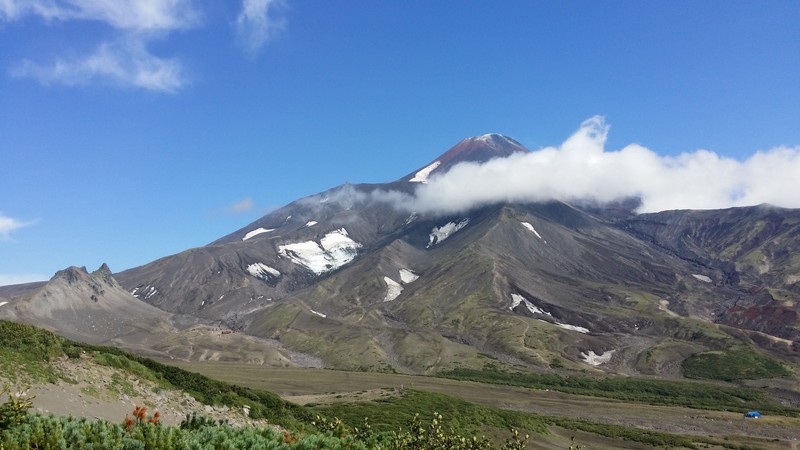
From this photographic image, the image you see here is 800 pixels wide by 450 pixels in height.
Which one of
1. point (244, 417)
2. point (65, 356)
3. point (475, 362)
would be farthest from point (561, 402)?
point (65, 356)

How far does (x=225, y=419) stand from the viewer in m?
34.0

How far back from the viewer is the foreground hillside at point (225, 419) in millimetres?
15602

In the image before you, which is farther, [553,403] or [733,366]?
A: [733,366]

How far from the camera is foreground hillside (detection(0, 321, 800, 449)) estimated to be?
1560 cm

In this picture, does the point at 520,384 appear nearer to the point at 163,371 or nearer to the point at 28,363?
the point at 163,371

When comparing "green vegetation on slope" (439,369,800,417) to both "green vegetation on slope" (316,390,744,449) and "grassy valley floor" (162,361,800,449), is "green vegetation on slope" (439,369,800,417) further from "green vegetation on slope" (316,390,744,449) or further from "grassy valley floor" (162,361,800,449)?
"green vegetation on slope" (316,390,744,449)

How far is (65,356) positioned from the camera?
107 ft

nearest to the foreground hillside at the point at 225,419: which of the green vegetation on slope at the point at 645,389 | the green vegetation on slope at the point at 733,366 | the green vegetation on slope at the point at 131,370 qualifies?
the green vegetation on slope at the point at 131,370

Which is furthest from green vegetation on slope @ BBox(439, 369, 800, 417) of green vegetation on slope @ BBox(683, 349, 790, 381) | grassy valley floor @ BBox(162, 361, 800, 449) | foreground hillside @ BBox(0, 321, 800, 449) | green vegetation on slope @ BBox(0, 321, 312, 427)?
green vegetation on slope @ BBox(0, 321, 312, 427)

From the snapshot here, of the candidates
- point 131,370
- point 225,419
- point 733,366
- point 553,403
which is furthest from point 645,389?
point 131,370

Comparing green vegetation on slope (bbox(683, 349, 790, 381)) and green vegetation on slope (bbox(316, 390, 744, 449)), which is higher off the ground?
green vegetation on slope (bbox(316, 390, 744, 449))

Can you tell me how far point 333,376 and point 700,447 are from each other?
89.3 meters

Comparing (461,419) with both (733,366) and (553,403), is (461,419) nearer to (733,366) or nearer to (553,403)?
(553,403)

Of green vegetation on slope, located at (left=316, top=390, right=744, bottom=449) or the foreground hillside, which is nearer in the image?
the foreground hillside
